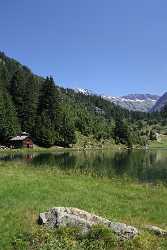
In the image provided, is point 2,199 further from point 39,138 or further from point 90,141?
point 90,141

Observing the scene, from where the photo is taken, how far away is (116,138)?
199 m

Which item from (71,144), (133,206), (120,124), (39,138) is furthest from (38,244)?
(120,124)

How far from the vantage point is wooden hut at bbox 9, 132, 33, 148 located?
140 meters

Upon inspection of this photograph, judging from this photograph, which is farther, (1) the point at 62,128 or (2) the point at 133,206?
(1) the point at 62,128

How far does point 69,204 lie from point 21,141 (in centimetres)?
11552

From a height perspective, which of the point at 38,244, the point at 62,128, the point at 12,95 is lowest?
the point at 38,244

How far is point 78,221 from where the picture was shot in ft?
62.0

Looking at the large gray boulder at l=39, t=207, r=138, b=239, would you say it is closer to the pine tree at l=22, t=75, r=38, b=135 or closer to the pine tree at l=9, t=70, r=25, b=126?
the pine tree at l=22, t=75, r=38, b=135

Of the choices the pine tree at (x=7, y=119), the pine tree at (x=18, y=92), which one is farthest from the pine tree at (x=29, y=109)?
the pine tree at (x=7, y=119)

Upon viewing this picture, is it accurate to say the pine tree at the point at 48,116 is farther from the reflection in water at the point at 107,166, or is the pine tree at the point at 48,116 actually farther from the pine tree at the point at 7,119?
the reflection in water at the point at 107,166

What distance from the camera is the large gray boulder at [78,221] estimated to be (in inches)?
726

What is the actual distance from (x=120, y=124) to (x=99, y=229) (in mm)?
178017

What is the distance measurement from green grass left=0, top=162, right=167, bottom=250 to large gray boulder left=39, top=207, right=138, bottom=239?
1.85 ft

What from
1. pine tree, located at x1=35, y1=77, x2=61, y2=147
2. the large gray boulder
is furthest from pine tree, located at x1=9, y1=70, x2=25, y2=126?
the large gray boulder
